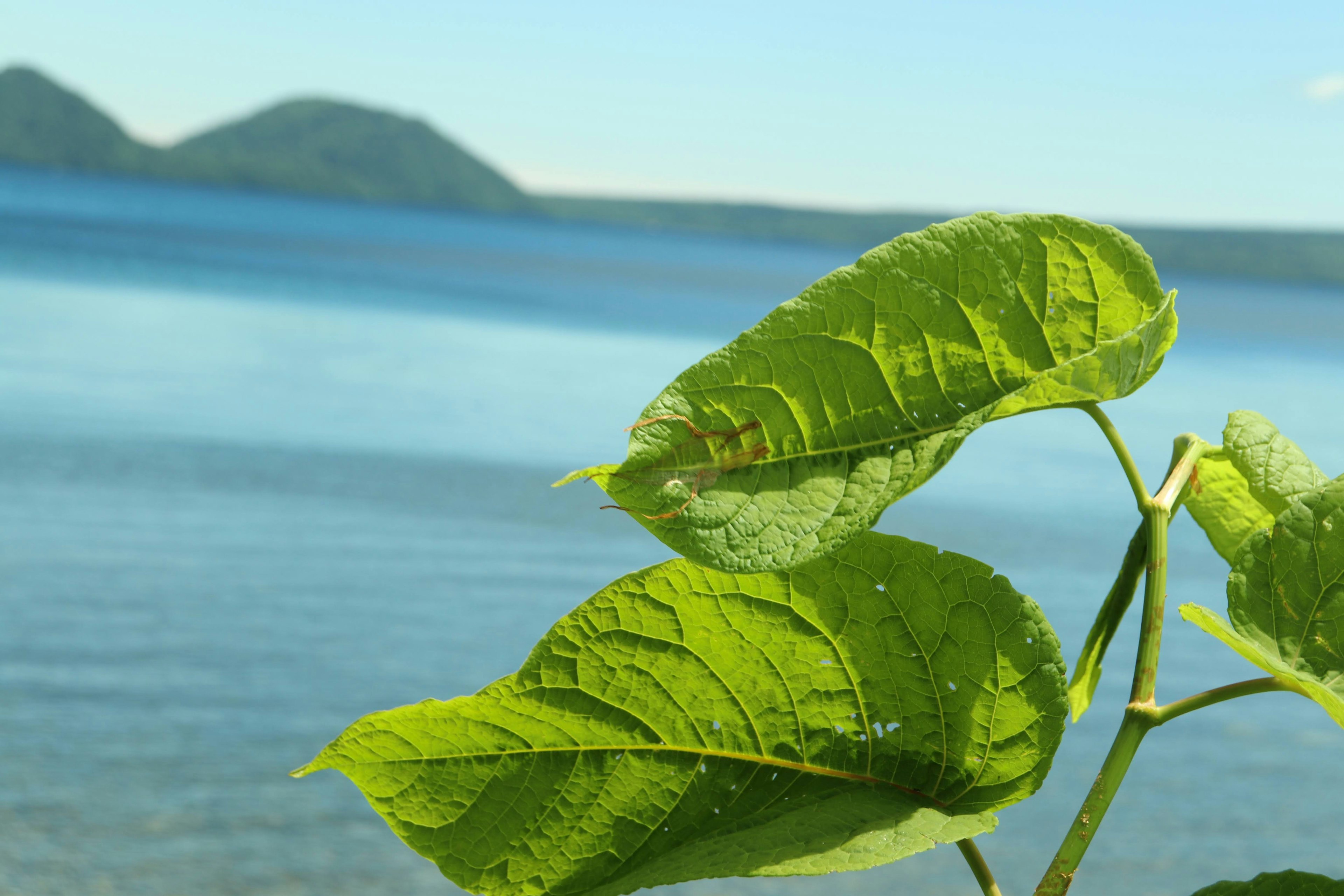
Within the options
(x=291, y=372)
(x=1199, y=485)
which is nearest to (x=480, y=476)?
(x=291, y=372)

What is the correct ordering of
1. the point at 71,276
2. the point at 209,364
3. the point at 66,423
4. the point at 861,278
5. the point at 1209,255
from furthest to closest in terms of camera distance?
the point at 1209,255 → the point at 71,276 → the point at 209,364 → the point at 66,423 → the point at 861,278

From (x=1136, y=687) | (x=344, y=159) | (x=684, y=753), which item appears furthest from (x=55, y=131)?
(x=1136, y=687)

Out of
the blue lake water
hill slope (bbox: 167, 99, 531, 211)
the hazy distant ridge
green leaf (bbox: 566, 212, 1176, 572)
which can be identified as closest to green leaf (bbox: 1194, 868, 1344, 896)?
green leaf (bbox: 566, 212, 1176, 572)

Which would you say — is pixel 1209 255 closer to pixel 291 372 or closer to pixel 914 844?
pixel 291 372

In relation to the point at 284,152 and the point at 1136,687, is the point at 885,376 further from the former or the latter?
the point at 284,152

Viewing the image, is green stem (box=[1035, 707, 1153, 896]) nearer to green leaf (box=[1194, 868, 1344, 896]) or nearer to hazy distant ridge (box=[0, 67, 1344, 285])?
green leaf (box=[1194, 868, 1344, 896])

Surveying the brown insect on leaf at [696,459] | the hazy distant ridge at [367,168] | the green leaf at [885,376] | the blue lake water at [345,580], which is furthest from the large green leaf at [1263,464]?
the hazy distant ridge at [367,168]
